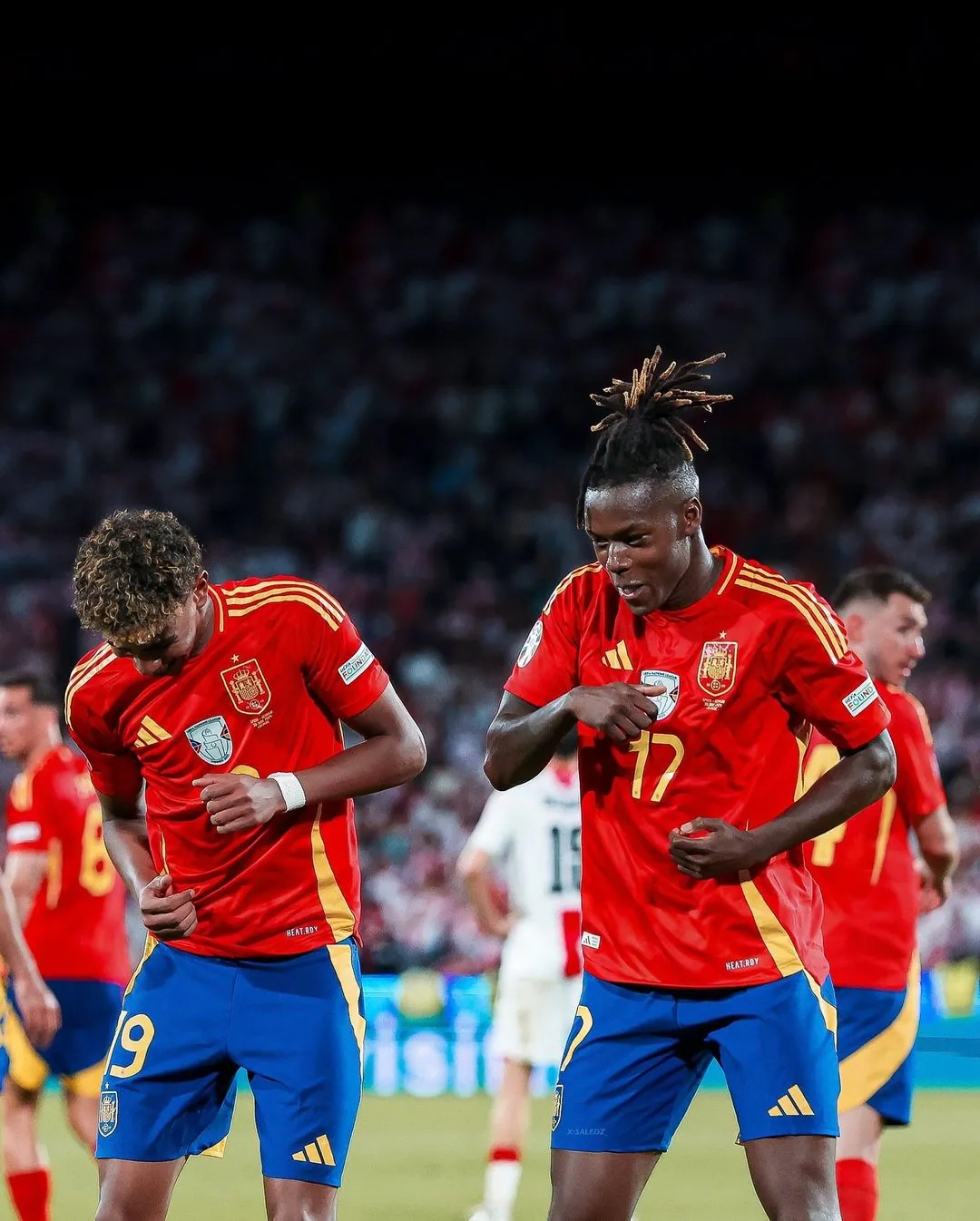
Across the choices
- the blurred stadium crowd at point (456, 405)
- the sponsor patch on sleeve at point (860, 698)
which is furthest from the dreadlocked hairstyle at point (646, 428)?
the blurred stadium crowd at point (456, 405)

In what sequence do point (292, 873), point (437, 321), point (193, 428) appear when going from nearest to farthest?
point (292, 873) < point (193, 428) < point (437, 321)

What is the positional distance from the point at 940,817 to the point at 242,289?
695 inches

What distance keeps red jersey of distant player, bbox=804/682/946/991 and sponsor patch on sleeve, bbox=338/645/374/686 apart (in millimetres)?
2134

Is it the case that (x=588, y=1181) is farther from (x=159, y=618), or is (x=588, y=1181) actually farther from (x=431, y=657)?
(x=431, y=657)

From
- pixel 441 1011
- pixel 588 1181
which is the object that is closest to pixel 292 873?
pixel 588 1181

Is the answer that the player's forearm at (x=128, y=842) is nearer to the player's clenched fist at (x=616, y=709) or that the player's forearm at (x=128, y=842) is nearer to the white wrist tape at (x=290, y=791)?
the white wrist tape at (x=290, y=791)

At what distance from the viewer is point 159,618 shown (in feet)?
13.7

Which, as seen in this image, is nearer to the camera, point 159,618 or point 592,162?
point 159,618

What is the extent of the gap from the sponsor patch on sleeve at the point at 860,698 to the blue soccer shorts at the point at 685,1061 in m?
0.63

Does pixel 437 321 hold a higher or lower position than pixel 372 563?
higher

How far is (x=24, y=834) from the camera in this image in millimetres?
7395

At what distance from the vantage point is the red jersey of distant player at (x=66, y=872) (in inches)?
293

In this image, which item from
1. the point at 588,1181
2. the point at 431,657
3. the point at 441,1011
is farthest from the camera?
the point at 431,657

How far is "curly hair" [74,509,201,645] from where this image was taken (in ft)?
13.5
